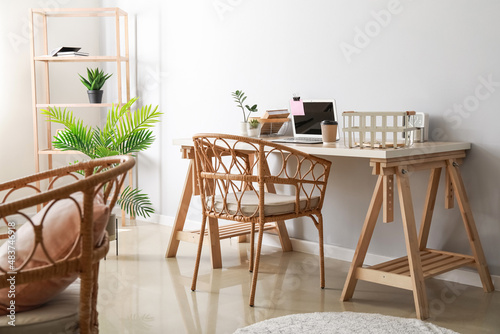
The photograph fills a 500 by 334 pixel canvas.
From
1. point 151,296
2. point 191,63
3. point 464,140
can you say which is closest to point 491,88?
point 464,140

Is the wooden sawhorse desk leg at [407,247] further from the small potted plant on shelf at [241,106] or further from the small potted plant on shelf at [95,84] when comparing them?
the small potted plant on shelf at [95,84]

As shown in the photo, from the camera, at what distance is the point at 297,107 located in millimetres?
3523

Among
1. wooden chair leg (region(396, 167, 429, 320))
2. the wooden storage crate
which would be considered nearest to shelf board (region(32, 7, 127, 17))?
the wooden storage crate

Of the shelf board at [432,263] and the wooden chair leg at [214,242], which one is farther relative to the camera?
the wooden chair leg at [214,242]

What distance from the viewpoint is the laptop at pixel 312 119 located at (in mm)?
3430

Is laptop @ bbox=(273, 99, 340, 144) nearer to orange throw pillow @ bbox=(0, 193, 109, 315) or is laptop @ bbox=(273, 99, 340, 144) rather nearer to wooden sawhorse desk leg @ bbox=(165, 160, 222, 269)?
wooden sawhorse desk leg @ bbox=(165, 160, 222, 269)

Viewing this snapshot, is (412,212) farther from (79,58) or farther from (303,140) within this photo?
(79,58)

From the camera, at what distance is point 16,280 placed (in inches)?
57.6

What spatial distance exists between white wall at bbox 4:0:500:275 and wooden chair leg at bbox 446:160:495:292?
0.09 metres

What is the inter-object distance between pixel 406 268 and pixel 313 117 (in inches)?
40.3

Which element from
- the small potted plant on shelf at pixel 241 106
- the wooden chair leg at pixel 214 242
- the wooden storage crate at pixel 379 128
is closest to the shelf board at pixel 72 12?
the small potted plant on shelf at pixel 241 106

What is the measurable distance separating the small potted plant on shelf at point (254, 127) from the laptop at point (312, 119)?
16 cm

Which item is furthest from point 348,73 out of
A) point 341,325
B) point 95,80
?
point 95,80

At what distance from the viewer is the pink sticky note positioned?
138 inches
